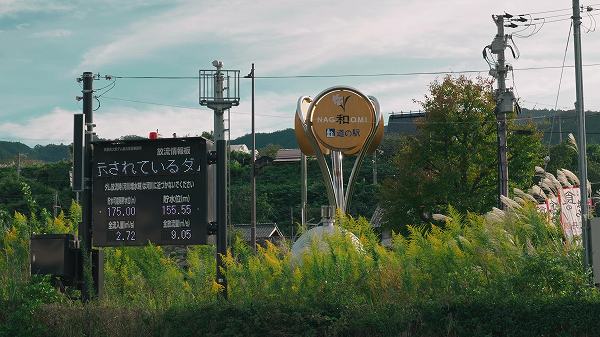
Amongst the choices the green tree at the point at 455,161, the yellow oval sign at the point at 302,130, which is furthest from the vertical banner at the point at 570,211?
the green tree at the point at 455,161

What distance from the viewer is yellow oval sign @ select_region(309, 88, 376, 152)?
24859 millimetres

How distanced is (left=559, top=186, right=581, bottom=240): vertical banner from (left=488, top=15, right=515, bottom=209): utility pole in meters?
8.37

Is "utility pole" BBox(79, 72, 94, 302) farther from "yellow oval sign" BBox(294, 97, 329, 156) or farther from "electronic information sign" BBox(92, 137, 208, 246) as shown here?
"yellow oval sign" BBox(294, 97, 329, 156)

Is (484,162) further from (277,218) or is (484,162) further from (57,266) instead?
(277,218)

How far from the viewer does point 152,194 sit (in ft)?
53.3

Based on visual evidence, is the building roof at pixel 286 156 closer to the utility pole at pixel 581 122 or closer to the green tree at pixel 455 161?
the green tree at pixel 455 161

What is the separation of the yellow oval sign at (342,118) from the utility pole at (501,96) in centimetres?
748

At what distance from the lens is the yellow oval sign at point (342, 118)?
24.9 metres

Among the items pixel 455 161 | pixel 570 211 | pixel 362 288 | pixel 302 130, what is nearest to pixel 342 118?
pixel 302 130

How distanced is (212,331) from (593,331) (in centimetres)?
584

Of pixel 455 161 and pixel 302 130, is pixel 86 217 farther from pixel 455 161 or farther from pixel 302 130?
pixel 455 161

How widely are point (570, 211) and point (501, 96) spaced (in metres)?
11.5

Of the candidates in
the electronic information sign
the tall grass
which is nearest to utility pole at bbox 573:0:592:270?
the tall grass

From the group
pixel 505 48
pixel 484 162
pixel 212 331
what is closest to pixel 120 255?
pixel 212 331
